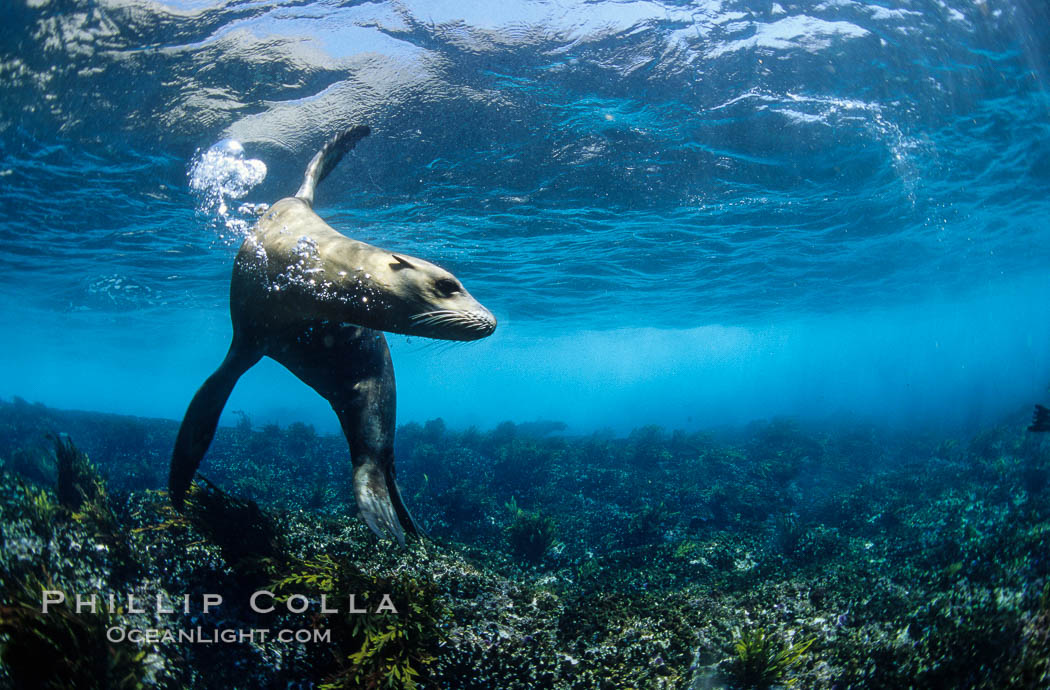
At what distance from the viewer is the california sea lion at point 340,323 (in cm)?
271

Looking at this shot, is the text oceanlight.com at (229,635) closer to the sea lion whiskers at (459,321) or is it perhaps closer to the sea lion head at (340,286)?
the sea lion head at (340,286)

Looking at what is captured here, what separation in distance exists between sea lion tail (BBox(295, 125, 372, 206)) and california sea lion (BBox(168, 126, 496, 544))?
0.20m

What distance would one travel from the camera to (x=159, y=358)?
5366cm

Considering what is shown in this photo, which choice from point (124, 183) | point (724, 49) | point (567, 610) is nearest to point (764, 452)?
point (724, 49)

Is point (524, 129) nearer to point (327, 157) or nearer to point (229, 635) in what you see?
point (327, 157)

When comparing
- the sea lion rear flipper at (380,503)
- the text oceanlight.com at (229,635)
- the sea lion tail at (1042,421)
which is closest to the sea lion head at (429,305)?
the sea lion rear flipper at (380,503)

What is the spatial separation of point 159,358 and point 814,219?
65.4 metres

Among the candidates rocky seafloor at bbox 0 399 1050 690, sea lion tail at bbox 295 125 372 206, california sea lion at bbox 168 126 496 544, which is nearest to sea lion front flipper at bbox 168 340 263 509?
california sea lion at bbox 168 126 496 544

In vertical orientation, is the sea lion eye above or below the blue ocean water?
below

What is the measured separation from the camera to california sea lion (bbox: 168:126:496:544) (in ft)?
8.90

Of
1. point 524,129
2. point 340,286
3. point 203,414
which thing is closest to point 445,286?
point 340,286

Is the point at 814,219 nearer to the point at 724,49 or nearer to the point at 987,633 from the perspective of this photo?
the point at 724,49

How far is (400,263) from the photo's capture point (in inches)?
110

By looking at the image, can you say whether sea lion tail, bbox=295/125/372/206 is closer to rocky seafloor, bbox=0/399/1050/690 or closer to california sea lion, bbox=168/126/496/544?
california sea lion, bbox=168/126/496/544
